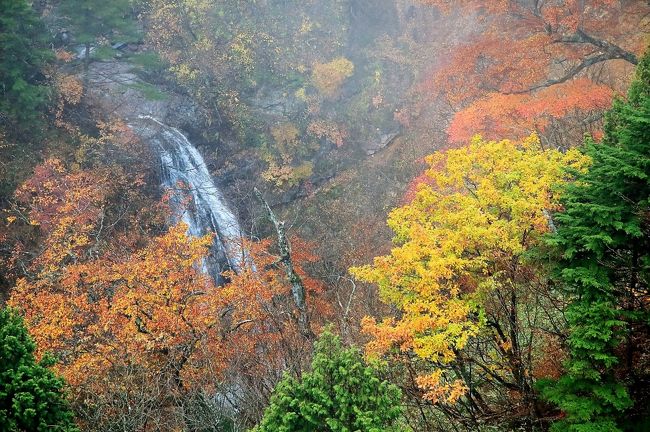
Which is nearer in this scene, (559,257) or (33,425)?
(559,257)

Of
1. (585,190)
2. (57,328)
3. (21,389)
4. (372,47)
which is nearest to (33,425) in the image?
(21,389)

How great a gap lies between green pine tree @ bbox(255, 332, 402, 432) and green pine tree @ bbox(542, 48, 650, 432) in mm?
2764

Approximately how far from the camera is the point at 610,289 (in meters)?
5.93

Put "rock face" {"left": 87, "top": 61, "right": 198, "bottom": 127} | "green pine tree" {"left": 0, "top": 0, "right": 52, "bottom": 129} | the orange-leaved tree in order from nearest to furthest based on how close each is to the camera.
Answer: the orange-leaved tree < "green pine tree" {"left": 0, "top": 0, "right": 52, "bottom": 129} < "rock face" {"left": 87, "top": 61, "right": 198, "bottom": 127}

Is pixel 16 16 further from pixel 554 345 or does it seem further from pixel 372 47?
pixel 554 345

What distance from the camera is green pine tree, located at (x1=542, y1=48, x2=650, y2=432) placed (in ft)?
18.7

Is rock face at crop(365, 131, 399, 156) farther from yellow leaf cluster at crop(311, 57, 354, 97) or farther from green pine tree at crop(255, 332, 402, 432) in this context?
green pine tree at crop(255, 332, 402, 432)

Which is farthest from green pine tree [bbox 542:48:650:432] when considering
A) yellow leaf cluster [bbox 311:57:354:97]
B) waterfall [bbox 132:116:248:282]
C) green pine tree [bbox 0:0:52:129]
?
yellow leaf cluster [bbox 311:57:354:97]

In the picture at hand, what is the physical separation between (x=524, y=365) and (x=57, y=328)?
12902 millimetres

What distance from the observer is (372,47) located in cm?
3195

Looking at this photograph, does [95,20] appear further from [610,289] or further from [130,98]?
[610,289]

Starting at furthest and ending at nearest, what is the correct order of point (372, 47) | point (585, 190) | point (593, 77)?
1. point (372, 47)
2. point (593, 77)
3. point (585, 190)

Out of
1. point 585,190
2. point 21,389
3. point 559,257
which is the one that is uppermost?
point 585,190

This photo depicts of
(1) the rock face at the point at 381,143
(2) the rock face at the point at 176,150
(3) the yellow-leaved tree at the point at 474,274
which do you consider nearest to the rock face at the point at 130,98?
(2) the rock face at the point at 176,150
